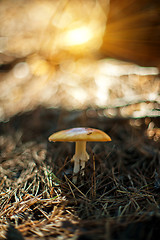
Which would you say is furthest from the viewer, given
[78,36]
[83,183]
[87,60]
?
[78,36]

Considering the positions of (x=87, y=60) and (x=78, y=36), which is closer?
(x=87, y=60)

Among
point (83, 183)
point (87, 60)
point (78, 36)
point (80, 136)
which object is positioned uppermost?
point (78, 36)

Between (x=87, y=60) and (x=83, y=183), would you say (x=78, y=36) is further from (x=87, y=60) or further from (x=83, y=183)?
(x=83, y=183)

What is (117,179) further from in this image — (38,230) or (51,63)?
(51,63)

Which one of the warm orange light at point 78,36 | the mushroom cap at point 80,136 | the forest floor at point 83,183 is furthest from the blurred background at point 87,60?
the mushroom cap at point 80,136

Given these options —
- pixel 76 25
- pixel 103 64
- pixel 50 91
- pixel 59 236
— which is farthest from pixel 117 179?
pixel 76 25

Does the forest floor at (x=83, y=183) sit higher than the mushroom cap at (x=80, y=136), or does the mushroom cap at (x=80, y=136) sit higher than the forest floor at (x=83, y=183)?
the mushroom cap at (x=80, y=136)

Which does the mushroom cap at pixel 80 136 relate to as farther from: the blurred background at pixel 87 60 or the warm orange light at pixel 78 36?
the warm orange light at pixel 78 36

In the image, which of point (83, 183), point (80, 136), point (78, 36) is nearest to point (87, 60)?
point (78, 36)
